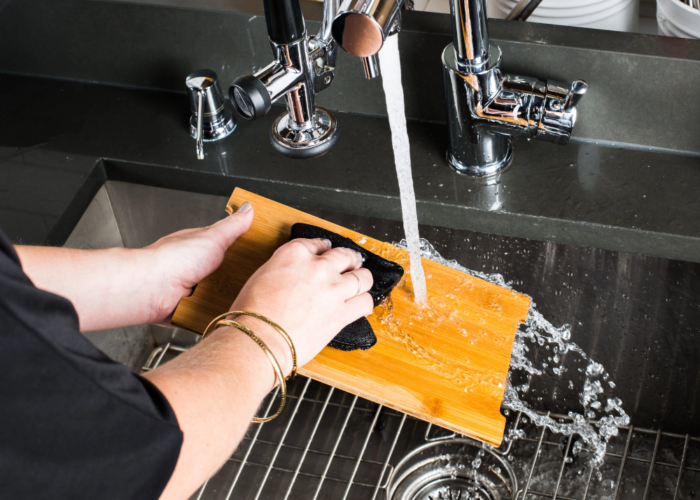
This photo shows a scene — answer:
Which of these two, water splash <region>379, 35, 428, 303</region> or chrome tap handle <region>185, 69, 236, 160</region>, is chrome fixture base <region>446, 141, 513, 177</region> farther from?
chrome tap handle <region>185, 69, 236, 160</region>

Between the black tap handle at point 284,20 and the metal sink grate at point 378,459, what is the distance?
0.51 m

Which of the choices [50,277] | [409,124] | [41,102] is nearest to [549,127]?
[409,124]

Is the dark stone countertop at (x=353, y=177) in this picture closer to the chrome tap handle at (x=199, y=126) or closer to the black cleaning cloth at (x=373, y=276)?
the chrome tap handle at (x=199, y=126)

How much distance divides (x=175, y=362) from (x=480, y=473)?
510 mm

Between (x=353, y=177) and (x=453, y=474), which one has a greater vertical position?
(x=353, y=177)

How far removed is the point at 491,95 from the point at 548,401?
464 mm

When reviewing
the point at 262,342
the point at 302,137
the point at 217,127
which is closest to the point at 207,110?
the point at 217,127

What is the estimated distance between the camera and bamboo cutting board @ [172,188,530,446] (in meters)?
0.67

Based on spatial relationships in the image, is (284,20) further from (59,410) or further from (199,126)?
(59,410)

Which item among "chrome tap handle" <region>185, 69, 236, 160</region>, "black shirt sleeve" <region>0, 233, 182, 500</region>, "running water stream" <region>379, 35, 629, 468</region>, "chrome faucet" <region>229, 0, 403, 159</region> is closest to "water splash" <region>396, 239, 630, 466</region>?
"running water stream" <region>379, 35, 629, 468</region>

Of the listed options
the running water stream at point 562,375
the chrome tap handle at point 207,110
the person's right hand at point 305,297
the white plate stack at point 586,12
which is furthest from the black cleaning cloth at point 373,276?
the white plate stack at point 586,12

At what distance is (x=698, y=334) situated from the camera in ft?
2.77

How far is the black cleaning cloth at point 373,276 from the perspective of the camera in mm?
683

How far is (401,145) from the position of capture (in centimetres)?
70
